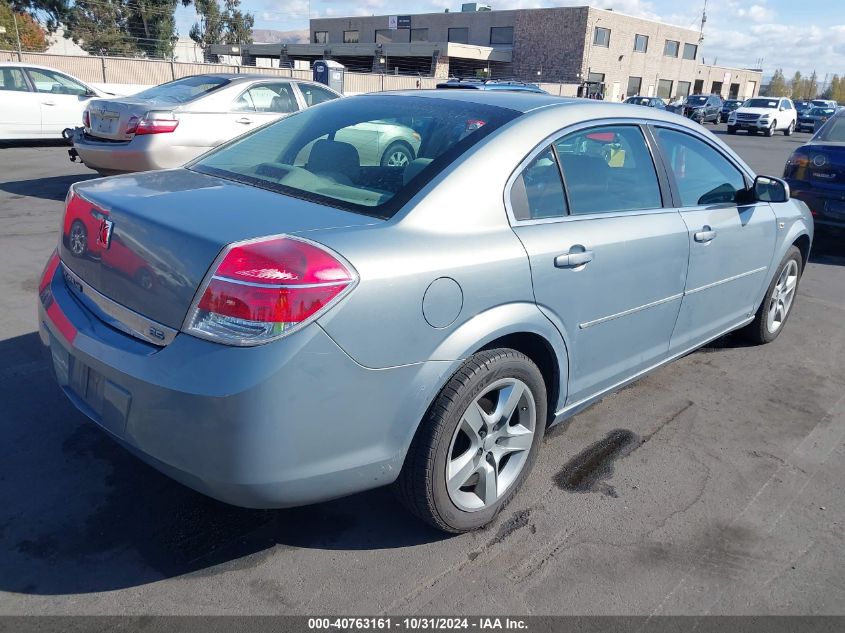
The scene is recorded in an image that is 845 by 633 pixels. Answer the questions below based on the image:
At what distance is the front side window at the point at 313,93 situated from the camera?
9.76 metres

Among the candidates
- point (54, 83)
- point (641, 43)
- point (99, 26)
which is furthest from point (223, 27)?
point (54, 83)

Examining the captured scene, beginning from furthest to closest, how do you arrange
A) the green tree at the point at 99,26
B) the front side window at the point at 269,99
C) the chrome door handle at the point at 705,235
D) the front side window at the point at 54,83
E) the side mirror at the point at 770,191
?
the green tree at the point at 99,26 → the front side window at the point at 54,83 → the front side window at the point at 269,99 → the side mirror at the point at 770,191 → the chrome door handle at the point at 705,235

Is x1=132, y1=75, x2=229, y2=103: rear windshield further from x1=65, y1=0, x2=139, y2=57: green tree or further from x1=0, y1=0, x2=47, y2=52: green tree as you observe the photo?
x1=65, y1=0, x2=139, y2=57: green tree

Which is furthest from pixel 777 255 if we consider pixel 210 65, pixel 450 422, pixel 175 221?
pixel 210 65

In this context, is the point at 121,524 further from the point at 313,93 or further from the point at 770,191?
the point at 313,93

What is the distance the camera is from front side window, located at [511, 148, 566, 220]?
2824 millimetres

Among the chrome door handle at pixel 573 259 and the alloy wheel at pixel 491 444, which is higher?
the chrome door handle at pixel 573 259

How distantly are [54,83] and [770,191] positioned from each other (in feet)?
44.4

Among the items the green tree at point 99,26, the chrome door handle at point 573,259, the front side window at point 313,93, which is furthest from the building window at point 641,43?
the chrome door handle at point 573,259

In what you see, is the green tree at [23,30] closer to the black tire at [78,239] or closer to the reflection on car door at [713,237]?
the black tire at [78,239]

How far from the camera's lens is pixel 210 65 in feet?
88.5

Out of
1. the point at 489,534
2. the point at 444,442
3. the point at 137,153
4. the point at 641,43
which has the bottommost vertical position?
the point at 489,534

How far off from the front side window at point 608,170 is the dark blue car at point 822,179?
5.46 meters

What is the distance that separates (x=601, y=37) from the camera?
180 ft
